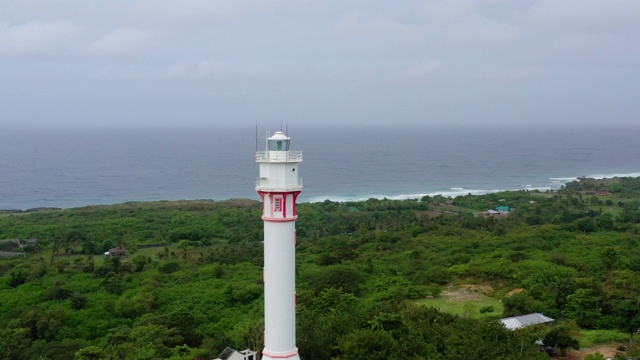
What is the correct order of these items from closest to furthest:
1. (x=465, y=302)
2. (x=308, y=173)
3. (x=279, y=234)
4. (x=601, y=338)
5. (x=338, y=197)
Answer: (x=279, y=234) < (x=601, y=338) < (x=465, y=302) < (x=338, y=197) < (x=308, y=173)

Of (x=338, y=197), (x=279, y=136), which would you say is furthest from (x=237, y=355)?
(x=338, y=197)

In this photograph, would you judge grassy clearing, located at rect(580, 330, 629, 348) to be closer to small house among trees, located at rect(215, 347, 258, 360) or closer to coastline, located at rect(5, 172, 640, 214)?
small house among trees, located at rect(215, 347, 258, 360)

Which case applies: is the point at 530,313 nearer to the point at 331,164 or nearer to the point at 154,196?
the point at 154,196

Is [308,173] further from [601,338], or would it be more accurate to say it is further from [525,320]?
[601,338]

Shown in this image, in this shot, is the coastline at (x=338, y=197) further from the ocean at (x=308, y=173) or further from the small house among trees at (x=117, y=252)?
the small house among trees at (x=117, y=252)

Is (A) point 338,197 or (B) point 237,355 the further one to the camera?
(A) point 338,197

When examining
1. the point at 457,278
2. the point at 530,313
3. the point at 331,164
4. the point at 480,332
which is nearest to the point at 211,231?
the point at 457,278
